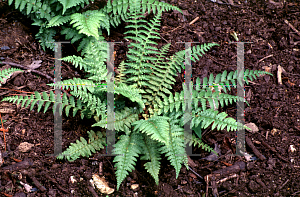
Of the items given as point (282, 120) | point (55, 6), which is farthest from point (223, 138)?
point (55, 6)

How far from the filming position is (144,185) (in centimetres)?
272

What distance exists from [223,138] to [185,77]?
3.13ft

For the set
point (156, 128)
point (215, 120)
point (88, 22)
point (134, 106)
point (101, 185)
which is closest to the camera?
point (156, 128)

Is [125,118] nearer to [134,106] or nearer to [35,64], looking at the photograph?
[134,106]

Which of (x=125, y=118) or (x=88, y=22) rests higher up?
(x=88, y=22)

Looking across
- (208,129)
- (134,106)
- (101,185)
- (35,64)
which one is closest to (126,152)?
(101,185)

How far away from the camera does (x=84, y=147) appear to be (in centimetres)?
254

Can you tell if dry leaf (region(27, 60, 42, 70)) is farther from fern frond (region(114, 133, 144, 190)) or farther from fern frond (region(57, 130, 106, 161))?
fern frond (region(114, 133, 144, 190))

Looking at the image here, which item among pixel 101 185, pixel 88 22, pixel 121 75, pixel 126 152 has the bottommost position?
pixel 101 185

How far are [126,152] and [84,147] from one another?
47 centimetres

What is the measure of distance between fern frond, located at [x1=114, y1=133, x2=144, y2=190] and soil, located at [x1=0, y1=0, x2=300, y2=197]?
402mm

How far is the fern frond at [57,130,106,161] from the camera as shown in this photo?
8.18 feet

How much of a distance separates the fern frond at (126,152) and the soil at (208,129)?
40 cm

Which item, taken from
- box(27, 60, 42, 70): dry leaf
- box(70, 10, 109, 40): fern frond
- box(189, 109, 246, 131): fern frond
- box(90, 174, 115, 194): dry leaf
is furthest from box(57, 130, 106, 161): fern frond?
box(27, 60, 42, 70): dry leaf
